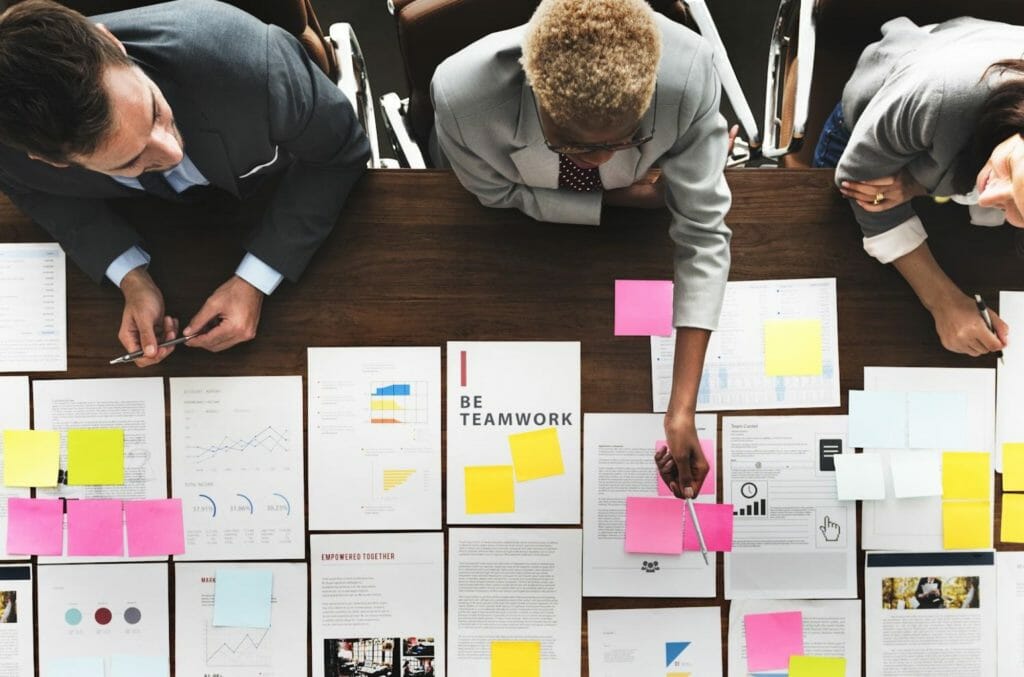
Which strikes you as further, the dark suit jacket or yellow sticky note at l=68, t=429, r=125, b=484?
yellow sticky note at l=68, t=429, r=125, b=484

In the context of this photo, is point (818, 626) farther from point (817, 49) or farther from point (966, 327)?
point (817, 49)

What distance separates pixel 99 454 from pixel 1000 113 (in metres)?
1.63

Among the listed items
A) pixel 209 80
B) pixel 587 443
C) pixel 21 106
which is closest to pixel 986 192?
pixel 587 443

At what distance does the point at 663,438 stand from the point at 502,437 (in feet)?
1.02

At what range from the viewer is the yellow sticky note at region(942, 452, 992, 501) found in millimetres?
1505

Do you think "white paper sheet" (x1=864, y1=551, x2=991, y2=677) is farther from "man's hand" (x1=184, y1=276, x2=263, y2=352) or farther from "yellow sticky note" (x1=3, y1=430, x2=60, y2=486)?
"yellow sticky note" (x1=3, y1=430, x2=60, y2=486)

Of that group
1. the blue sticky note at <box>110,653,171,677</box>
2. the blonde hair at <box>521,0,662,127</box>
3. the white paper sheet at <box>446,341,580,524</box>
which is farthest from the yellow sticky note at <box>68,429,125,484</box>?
the blonde hair at <box>521,0,662,127</box>

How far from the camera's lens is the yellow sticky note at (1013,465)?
4.92 ft

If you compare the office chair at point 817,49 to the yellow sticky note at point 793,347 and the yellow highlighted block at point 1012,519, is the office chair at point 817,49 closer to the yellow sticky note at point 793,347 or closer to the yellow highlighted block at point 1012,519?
the yellow sticky note at point 793,347

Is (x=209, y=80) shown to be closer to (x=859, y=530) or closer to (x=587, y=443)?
(x=587, y=443)

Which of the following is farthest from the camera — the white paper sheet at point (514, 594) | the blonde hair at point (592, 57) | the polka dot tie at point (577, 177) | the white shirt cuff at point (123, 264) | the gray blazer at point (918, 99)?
the white paper sheet at point (514, 594)

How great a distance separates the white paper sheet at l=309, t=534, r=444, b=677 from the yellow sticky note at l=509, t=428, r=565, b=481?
217 mm

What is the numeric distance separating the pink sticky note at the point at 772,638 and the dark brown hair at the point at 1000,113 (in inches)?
35.7

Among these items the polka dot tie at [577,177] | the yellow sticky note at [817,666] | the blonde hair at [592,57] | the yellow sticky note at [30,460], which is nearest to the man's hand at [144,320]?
the yellow sticky note at [30,460]
